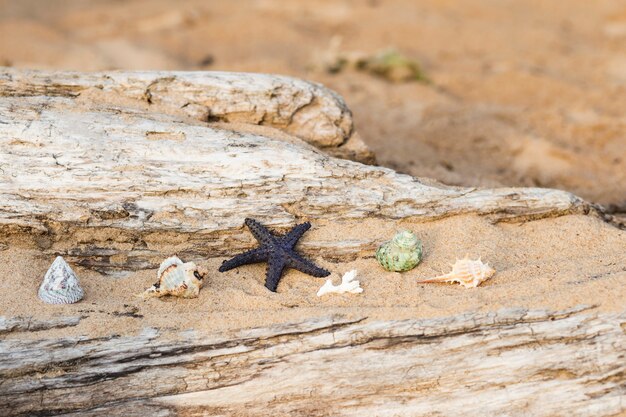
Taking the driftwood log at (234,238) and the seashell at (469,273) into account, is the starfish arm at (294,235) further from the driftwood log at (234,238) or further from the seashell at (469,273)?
the seashell at (469,273)

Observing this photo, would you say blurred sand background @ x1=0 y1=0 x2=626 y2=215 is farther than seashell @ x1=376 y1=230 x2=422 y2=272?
Yes

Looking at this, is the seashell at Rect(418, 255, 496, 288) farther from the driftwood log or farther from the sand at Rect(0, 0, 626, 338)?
the driftwood log

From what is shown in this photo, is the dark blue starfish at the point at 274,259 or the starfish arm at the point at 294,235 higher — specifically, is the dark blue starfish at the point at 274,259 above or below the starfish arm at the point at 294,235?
below

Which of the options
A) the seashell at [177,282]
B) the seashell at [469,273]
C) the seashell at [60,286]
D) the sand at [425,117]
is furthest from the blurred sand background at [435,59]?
the seashell at [60,286]

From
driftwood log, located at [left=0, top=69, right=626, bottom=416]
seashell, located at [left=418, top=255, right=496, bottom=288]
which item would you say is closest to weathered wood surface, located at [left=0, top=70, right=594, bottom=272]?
driftwood log, located at [left=0, top=69, right=626, bottom=416]

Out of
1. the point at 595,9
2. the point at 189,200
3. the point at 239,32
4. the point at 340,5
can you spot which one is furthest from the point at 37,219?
the point at 595,9

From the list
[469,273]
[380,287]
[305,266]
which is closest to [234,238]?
[305,266]

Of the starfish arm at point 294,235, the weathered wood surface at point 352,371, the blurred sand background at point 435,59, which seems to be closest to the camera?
the weathered wood surface at point 352,371
